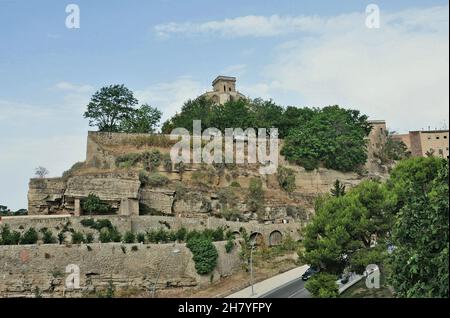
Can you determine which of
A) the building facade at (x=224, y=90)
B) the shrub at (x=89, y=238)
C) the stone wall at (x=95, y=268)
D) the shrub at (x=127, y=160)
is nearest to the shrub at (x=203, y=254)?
the stone wall at (x=95, y=268)

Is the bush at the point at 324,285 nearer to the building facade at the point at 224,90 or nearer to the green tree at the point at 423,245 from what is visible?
the green tree at the point at 423,245

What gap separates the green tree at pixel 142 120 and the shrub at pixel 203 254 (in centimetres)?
2285

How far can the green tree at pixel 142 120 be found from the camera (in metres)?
57.8

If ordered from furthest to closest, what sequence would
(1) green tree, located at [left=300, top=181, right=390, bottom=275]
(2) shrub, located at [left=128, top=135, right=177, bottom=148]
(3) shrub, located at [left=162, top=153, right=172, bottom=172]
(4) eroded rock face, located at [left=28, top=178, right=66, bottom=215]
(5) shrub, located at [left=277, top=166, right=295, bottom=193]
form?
(5) shrub, located at [left=277, top=166, right=295, bottom=193], (2) shrub, located at [left=128, top=135, right=177, bottom=148], (3) shrub, located at [left=162, top=153, right=172, bottom=172], (4) eroded rock face, located at [left=28, top=178, right=66, bottom=215], (1) green tree, located at [left=300, top=181, right=390, bottom=275]

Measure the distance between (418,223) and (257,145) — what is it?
36705mm

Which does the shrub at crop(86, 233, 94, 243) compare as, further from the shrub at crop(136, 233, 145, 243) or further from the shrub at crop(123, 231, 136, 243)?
the shrub at crop(136, 233, 145, 243)

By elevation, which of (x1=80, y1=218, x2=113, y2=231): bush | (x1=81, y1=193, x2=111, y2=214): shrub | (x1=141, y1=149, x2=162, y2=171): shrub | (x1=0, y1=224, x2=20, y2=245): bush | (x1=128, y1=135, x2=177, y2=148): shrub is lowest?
(x1=0, y1=224, x2=20, y2=245): bush

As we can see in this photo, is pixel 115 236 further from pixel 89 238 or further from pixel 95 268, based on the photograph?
pixel 95 268

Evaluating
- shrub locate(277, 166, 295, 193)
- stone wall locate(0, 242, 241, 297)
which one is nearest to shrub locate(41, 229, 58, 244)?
stone wall locate(0, 242, 241, 297)

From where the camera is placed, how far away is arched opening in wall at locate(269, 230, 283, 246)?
44.1 meters

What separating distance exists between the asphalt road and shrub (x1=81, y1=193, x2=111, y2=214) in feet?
51.0

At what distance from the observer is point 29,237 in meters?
35.6

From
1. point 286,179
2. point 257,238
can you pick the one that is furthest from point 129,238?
point 286,179

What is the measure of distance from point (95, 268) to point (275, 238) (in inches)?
605
